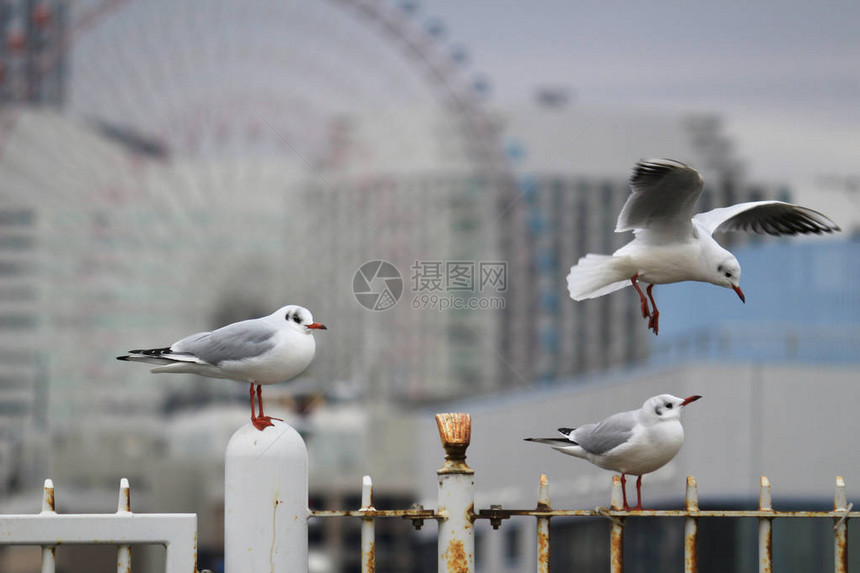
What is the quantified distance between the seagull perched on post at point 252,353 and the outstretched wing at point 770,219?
242cm

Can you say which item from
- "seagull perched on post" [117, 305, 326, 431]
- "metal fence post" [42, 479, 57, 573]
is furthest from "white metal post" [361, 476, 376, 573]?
"metal fence post" [42, 479, 57, 573]

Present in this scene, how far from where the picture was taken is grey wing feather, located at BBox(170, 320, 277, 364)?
996 centimetres

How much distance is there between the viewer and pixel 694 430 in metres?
41.3

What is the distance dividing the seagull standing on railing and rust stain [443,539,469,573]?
74cm

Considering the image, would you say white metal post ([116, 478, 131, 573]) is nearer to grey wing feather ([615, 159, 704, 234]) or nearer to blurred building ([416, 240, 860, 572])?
grey wing feather ([615, 159, 704, 234])

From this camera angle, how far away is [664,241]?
1028cm

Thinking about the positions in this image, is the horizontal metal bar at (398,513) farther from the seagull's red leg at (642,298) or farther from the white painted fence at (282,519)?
the seagull's red leg at (642,298)

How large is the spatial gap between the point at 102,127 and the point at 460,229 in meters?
63.2

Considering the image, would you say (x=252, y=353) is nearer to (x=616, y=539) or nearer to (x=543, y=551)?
(x=543, y=551)

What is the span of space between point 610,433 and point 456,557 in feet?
3.76

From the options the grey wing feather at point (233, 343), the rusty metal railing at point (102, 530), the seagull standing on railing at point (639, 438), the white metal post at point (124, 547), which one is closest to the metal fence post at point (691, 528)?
the seagull standing on railing at point (639, 438)

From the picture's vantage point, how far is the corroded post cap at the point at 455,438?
9680 millimetres

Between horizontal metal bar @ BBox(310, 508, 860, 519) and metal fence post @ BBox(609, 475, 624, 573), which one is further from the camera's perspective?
metal fence post @ BBox(609, 475, 624, 573)

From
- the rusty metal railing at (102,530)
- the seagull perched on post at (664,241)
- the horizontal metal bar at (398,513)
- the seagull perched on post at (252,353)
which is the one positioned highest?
the seagull perched on post at (664,241)
